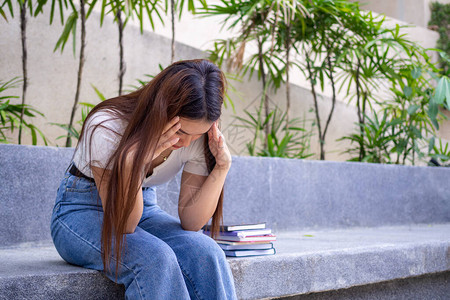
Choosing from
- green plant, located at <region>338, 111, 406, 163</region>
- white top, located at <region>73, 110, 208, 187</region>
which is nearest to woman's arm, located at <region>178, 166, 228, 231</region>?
white top, located at <region>73, 110, 208, 187</region>

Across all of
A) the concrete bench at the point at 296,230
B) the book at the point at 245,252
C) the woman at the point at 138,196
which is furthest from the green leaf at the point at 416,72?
the woman at the point at 138,196

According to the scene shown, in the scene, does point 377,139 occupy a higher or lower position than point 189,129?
lower

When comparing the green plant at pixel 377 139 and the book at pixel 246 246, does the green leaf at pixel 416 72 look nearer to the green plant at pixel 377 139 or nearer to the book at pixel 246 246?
the green plant at pixel 377 139

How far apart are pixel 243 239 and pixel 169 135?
0.52 meters

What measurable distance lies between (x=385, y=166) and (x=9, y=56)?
241 cm

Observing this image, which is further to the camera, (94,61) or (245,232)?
(94,61)

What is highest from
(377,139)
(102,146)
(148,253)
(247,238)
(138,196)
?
(102,146)

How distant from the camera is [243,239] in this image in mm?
1830

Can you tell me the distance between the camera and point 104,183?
1.43 m

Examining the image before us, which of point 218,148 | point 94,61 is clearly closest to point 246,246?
point 218,148

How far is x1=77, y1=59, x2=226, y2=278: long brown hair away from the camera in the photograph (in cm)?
140

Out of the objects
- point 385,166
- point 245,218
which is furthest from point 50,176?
point 385,166

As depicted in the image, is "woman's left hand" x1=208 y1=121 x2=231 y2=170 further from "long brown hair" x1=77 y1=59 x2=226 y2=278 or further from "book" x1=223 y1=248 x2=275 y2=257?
"book" x1=223 y1=248 x2=275 y2=257

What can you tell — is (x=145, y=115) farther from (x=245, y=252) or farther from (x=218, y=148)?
(x=245, y=252)
